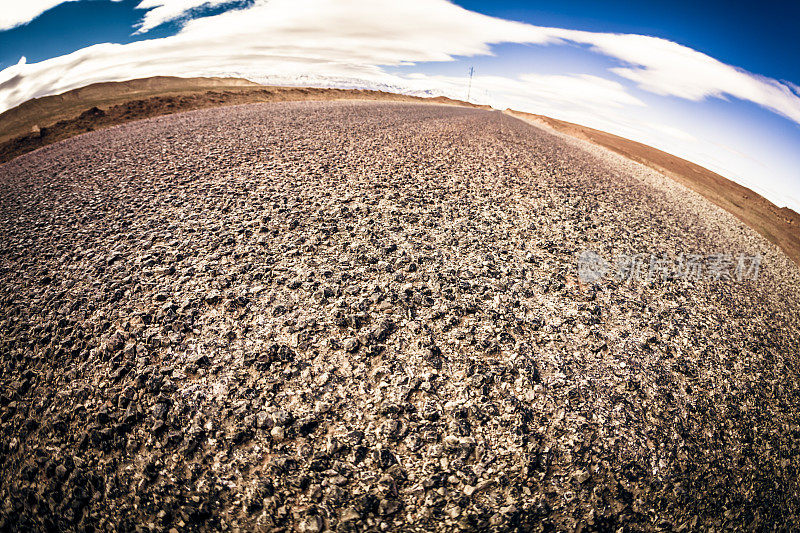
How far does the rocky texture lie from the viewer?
7.47ft

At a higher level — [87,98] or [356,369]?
[87,98]

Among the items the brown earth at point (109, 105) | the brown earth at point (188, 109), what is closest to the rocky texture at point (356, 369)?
the brown earth at point (109, 105)

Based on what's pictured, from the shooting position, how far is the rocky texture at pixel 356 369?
89.6 inches

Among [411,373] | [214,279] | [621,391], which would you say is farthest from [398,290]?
[621,391]

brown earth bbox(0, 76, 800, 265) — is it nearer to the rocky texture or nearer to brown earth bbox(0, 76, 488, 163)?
brown earth bbox(0, 76, 488, 163)

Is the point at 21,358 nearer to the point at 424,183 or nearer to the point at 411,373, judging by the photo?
the point at 411,373

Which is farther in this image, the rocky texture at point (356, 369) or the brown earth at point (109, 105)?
the brown earth at point (109, 105)

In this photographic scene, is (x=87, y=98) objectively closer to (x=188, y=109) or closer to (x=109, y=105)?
(x=109, y=105)

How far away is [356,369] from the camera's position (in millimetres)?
2857

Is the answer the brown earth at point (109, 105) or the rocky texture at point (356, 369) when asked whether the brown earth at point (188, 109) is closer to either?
the brown earth at point (109, 105)

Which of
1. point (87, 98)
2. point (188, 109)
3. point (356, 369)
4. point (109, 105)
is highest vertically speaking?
point (87, 98)

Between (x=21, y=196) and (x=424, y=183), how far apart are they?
7.89 meters

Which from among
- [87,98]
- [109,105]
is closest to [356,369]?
[109,105]

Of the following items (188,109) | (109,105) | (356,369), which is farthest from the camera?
(109,105)
